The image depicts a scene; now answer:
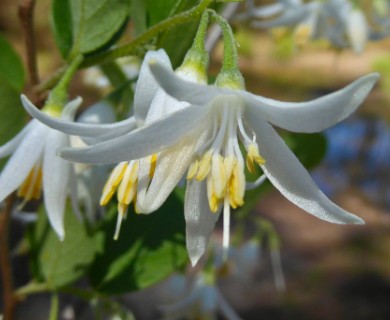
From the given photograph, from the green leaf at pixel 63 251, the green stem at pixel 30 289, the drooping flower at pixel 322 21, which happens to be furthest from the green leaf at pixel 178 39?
the drooping flower at pixel 322 21

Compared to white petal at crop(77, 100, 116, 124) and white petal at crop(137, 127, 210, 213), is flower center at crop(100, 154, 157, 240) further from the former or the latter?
white petal at crop(77, 100, 116, 124)

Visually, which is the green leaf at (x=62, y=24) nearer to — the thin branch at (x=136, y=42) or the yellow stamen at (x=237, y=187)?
the thin branch at (x=136, y=42)

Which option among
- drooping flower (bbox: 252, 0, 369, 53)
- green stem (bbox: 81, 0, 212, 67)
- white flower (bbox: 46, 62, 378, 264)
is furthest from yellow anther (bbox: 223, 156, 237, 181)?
drooping flower (bbox: 252, 0, 369, 53)

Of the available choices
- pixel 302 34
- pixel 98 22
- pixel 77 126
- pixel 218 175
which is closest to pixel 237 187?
pixel 218 175

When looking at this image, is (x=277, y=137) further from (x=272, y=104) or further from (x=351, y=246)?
(x=351, y=246)

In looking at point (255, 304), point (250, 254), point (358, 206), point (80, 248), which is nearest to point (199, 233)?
point (80, 248)

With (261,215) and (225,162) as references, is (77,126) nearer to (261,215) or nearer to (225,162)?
(225,162)
